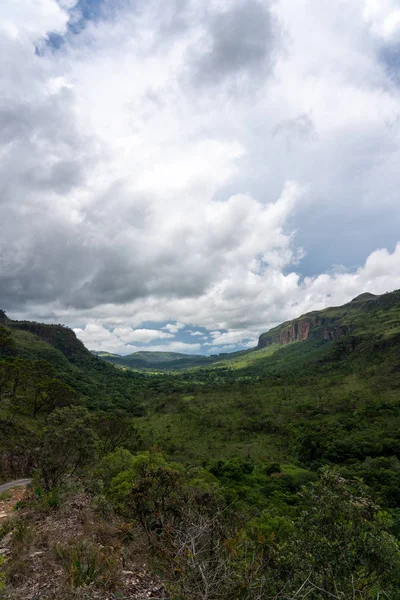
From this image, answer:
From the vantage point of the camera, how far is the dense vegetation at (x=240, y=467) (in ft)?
24.5

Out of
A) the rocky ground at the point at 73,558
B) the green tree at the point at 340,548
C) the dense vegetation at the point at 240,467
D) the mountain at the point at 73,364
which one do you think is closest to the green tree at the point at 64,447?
the dense vegetation at the point at 240,467

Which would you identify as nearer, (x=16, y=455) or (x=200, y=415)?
(x=16, y=455)

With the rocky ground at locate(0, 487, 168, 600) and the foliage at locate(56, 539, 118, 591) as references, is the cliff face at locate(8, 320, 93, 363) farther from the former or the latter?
the foliage at locate(56, 539, 118, 591)

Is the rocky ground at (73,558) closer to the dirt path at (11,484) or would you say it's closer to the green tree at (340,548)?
the green tree at (340,548)

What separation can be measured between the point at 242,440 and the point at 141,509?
2498 inches

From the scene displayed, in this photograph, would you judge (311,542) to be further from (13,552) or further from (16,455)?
(16,455)

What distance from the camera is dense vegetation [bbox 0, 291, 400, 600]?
24.5 ft

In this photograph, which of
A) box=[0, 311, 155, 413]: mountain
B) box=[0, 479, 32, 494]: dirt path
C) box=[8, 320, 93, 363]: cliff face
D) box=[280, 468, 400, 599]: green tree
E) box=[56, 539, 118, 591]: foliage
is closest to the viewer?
box=[280, 468, 400, 599]: green tree

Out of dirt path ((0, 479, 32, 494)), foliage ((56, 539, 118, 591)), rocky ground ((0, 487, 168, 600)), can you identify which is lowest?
dirt path ((0, 479, 32, 494))

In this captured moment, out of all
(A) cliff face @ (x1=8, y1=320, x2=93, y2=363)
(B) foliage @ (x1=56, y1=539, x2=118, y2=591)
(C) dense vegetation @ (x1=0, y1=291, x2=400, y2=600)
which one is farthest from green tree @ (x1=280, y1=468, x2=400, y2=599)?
(A) cliff face @ (x1=8, y1=320, x2=93, y2=363)

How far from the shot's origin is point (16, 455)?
3503 cm

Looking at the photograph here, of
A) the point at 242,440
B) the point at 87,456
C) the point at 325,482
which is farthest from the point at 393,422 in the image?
the point at 325,482

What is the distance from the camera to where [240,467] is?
155 feet

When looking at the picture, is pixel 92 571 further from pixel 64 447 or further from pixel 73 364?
pixel 73 364
